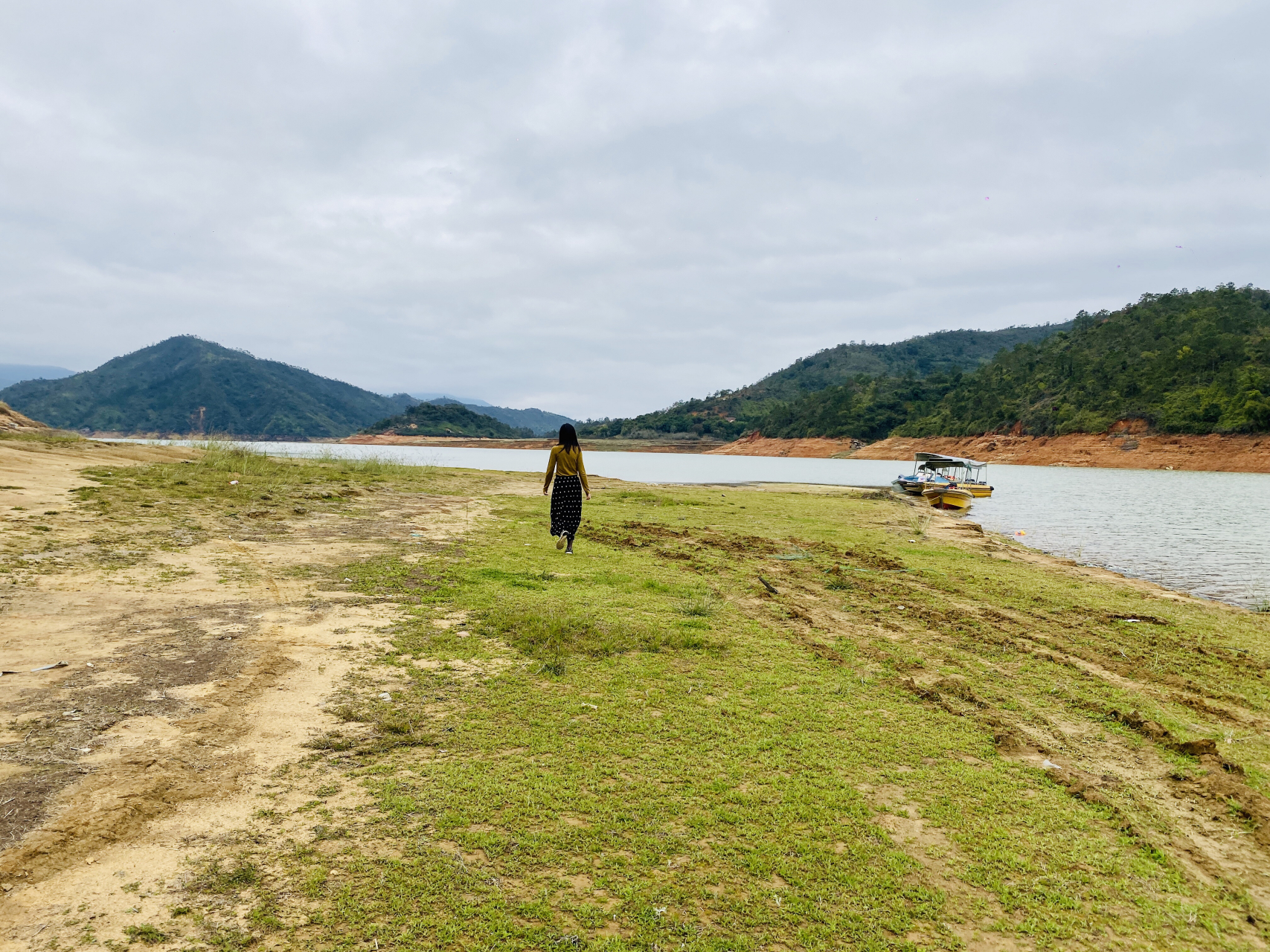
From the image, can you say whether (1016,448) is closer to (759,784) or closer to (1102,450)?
(1102,450)

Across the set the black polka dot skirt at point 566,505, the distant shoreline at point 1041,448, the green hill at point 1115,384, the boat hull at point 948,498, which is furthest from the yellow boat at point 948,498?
the green hill at point 1115,384

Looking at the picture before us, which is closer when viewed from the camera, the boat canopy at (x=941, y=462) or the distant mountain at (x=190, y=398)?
the boat canopy at (x=941, y=462)

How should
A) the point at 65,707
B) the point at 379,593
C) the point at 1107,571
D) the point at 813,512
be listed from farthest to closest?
the point at 813,512 < the point at 1107,571 < the point at 379,593 < the point at 65,707

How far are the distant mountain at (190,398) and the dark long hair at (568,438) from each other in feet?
381

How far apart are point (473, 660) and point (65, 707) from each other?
2930mm

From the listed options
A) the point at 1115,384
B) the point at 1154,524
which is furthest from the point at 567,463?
the point at 1115,384

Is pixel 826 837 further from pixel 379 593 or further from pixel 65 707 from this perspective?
pixel 379 593

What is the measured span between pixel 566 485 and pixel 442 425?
5774 inches

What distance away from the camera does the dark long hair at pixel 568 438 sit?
1070 centimetres

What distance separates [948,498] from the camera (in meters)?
31.2

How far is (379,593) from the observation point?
8.17 metres

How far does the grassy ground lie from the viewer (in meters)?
2.84

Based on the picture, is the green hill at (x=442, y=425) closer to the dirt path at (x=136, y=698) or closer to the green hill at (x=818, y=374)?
the green hill at (x=818, y=374)

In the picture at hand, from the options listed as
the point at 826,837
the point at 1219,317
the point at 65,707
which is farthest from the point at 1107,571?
the point at 1219,317
